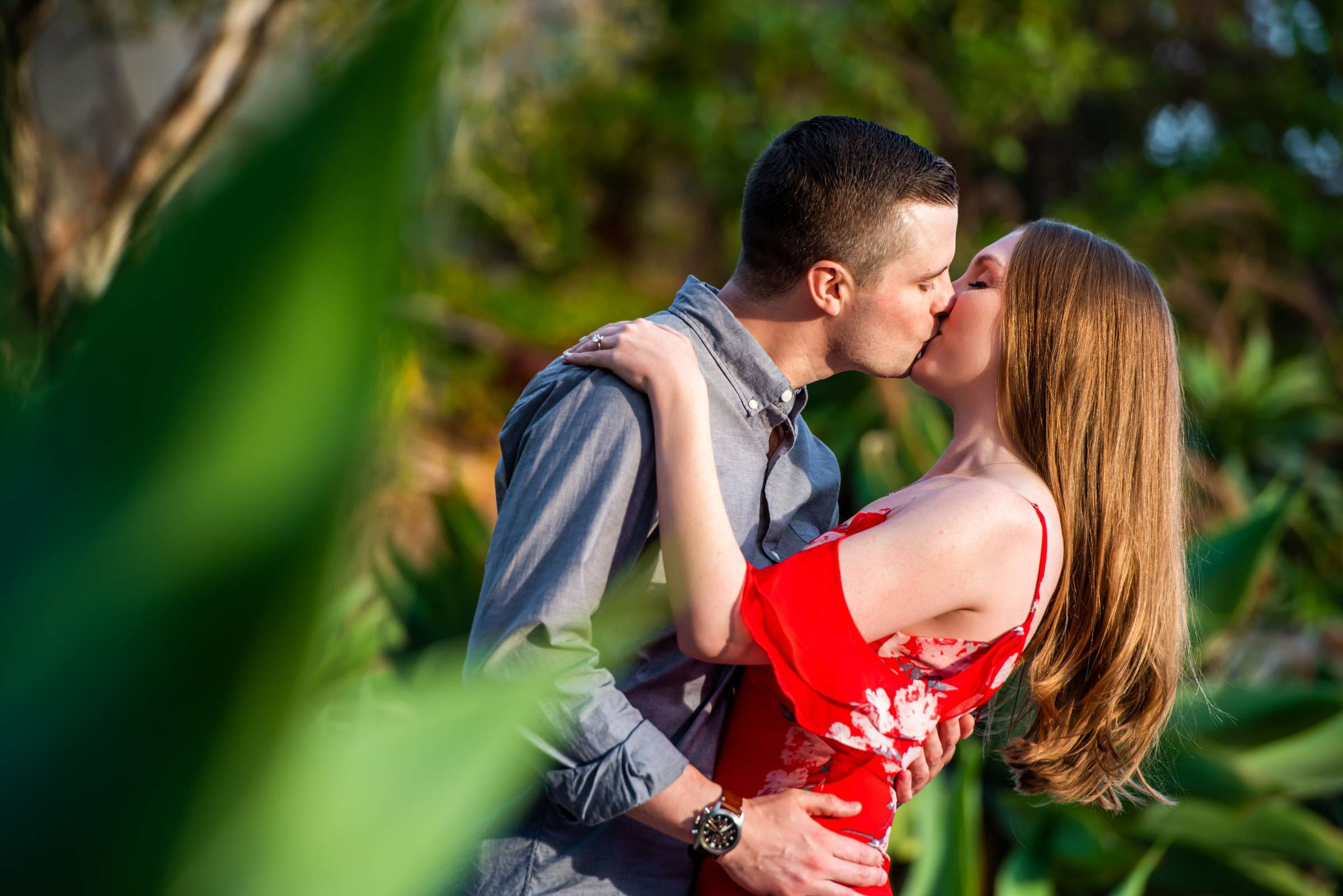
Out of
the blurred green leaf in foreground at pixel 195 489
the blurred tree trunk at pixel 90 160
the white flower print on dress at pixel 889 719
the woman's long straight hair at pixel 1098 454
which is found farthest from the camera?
the woman's long straight hair at pixel 1098 454

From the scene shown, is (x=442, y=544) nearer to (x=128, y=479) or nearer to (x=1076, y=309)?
(x=1076, y=309)

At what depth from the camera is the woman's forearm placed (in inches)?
58.4

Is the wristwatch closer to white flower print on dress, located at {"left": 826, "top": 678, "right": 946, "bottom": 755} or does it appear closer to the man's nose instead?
white flower print on dress, located at {"left": 826, "top": 678, "right": 946, "bottom": 755}

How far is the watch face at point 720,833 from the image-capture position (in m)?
1.53

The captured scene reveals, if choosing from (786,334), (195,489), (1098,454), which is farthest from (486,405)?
(195,489)

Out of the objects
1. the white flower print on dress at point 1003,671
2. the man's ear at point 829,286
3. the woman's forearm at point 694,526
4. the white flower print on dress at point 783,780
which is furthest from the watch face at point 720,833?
the man's ear at point 829,286

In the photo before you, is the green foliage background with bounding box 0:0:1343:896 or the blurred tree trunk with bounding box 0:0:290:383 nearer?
the green foliage background with bounding box 0:0:1343:896

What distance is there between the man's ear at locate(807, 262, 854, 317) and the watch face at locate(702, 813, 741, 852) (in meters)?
0.78

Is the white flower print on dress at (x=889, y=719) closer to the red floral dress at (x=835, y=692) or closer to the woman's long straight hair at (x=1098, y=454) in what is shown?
the red floral dress at (x=835, y=692)

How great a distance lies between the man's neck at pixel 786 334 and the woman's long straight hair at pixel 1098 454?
29cm

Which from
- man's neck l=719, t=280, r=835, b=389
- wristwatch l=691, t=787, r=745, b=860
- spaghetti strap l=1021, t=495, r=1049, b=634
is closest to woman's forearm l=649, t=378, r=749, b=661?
wristwatch l=691, t=787, r=745, b=860

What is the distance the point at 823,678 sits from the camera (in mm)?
1544

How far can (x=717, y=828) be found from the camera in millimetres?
1531

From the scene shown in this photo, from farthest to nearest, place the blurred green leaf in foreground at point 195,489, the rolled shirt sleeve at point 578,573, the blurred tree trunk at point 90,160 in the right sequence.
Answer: the rolled shirt sleeve at point 578,573 < the blurred tree trunk at point 90,160 < the blurred green leaf in foreground at point 195,489
